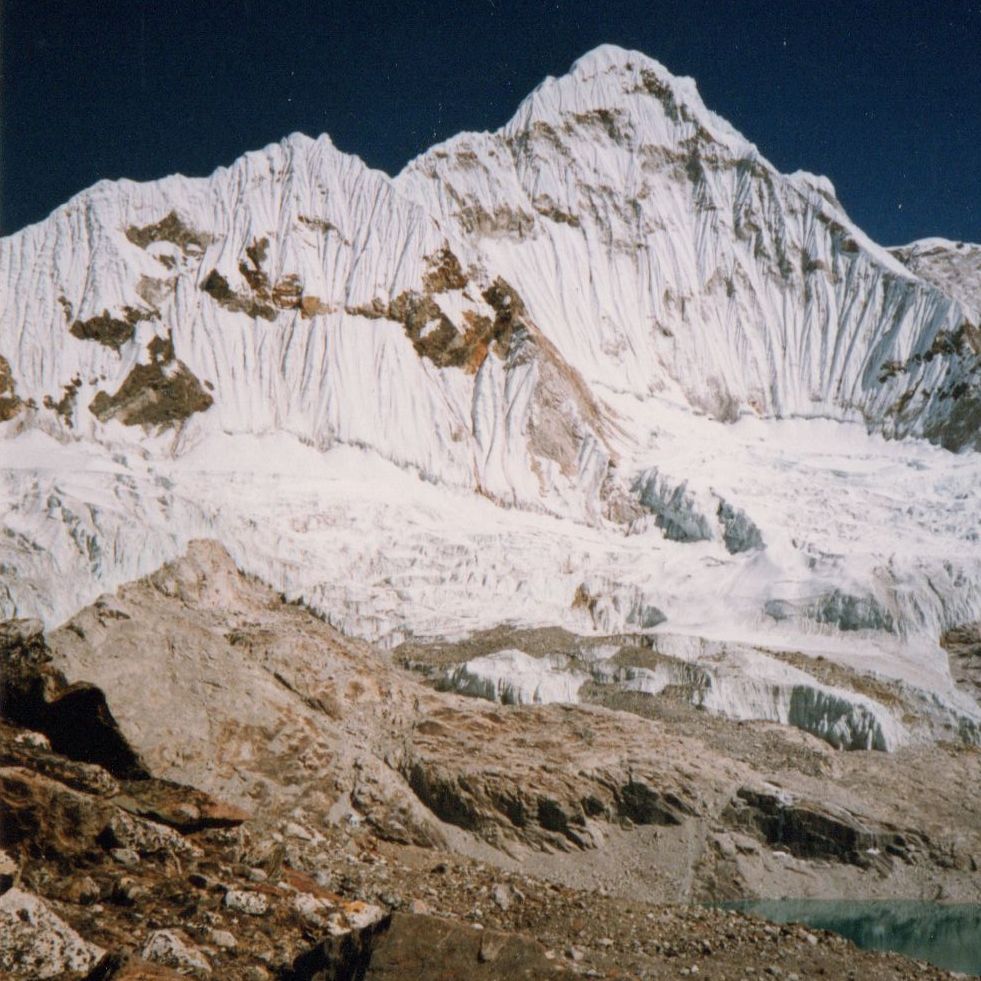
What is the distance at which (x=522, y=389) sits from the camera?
6025 centimetres

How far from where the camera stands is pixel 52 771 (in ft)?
29.5

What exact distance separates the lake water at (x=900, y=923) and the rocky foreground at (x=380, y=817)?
2.25 ft

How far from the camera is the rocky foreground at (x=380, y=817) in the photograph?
702 centimetres

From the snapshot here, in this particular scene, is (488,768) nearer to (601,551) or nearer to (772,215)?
(601,551)

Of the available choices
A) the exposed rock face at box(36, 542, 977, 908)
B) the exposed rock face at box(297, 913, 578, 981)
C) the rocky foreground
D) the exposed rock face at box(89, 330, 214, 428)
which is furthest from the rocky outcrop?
the exposed rock face at box(89, 330, 214, 428)

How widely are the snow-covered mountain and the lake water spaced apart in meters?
13.8

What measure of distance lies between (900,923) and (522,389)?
42.6 metres

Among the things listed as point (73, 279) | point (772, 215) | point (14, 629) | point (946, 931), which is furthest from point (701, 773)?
point (772, 215)

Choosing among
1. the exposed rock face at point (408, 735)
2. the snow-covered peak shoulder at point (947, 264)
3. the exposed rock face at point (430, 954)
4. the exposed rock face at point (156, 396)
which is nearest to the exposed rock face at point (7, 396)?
the exposed rock face at point (156, 396)

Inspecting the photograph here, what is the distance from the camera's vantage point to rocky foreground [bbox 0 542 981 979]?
702 centimetres

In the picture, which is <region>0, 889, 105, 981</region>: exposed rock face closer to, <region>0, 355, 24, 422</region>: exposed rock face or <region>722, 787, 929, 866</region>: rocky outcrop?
<region>722, 787, 929, 866</region>: rocky outcrop

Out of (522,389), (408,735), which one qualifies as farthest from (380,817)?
(522,389)

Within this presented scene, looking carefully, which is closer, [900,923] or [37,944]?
[37,944]

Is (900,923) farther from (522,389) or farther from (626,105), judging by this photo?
(626,105)
